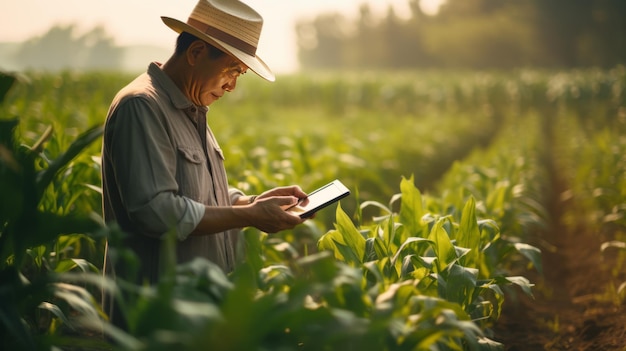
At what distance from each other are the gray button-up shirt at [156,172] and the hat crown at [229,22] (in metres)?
0.25

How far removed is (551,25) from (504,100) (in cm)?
3407

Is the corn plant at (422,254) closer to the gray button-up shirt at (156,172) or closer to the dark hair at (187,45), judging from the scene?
the gray button-up shirt at (156,172)

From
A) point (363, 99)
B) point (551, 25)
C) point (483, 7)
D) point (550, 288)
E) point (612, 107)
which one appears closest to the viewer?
point (550, 288)

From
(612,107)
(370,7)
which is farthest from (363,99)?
(370,7)

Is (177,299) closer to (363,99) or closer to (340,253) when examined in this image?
(340,253)

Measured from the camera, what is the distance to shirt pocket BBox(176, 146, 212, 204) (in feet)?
7.58

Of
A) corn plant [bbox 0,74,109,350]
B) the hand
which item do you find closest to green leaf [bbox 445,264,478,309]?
the hand

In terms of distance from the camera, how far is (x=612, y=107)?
1638 cm

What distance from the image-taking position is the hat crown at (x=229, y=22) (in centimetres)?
241

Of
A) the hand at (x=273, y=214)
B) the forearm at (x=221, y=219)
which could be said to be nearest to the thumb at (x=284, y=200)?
the hand at (x=273, y=214)

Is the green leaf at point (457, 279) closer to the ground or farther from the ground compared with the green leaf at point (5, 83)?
closer to the ground

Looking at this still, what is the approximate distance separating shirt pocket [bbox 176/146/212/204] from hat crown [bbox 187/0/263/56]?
1.48 feet

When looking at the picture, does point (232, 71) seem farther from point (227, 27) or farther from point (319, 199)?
point (319, 199)

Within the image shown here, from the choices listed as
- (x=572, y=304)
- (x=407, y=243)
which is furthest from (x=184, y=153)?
(x=572, y=304)
